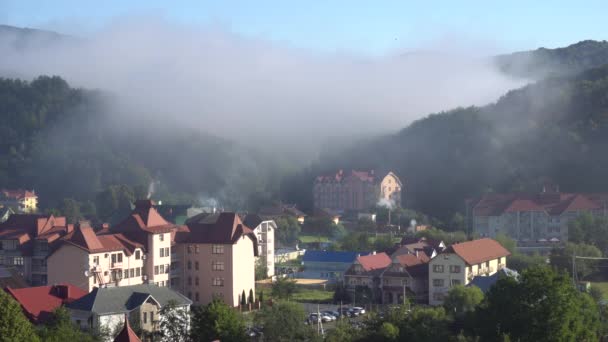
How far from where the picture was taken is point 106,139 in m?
82.2

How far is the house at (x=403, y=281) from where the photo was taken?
2969 cm

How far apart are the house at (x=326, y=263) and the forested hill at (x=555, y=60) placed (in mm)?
64820

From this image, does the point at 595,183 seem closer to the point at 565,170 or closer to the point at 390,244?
the point at 565,170

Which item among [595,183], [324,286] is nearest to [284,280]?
[324,286]

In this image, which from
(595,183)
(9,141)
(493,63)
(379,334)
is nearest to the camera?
(379,334)

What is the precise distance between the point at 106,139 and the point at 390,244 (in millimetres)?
49236

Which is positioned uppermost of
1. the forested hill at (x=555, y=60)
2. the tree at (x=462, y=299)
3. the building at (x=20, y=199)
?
the forested hill at (x=555, y=60)

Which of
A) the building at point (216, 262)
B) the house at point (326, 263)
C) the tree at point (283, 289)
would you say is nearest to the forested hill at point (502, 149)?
the house at point (326, 263)

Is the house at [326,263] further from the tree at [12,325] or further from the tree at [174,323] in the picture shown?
the tree at [12,325]

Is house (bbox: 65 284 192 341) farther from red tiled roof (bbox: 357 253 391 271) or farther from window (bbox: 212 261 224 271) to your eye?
red tiled roof (bbox: 357 253 391 271)

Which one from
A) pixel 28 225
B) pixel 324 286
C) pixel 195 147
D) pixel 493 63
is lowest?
pixel 324 286

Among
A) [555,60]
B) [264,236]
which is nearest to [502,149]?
[264,236]

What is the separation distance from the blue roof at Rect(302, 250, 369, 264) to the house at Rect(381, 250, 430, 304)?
5139 millimetres

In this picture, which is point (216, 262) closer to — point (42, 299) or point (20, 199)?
point (42, 299)
